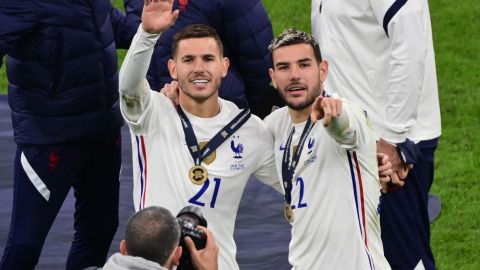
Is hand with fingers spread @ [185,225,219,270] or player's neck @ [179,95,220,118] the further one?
player's neck @ [179,95,220,118]

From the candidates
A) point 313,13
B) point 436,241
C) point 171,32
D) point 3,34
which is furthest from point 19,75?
point 436,241

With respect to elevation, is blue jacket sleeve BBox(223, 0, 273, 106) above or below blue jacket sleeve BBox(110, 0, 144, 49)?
below

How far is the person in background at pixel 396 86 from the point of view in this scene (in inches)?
249

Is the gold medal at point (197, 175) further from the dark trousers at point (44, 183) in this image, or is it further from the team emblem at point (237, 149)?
the dark trousers at point (44, 183)

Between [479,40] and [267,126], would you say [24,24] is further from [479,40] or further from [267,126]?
[479,40]

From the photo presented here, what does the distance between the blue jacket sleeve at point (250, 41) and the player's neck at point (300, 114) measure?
4.41 ft

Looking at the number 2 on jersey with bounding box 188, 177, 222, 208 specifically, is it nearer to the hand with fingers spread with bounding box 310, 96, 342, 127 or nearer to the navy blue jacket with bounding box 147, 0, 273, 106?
the hand with fingers spread with bounding box 310, 96, 342, 127

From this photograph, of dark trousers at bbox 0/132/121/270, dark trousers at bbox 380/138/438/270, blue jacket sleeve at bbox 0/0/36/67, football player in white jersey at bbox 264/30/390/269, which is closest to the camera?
football player in white jersey at bbox 264/30/390/269

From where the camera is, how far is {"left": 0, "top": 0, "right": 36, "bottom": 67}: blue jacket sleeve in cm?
679

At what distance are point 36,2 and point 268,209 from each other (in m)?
2.74

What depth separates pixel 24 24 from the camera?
6797mm

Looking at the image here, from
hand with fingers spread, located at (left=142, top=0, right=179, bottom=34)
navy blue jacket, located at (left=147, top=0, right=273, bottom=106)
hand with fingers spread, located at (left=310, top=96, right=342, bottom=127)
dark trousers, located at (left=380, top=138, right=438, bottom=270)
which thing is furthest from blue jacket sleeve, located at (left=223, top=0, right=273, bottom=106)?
hand with fingers spread, located at (left=310, top=96, right=342, bottom=127)

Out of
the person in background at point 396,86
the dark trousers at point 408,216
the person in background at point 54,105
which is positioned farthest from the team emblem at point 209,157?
the person in background at point 54,105

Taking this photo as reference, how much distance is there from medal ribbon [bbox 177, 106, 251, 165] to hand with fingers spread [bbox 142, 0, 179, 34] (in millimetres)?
459
